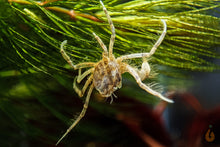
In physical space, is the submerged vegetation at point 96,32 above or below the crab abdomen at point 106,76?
→ above

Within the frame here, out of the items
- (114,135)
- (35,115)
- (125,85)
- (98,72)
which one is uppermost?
(98,72)

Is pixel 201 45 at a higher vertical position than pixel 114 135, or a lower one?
higher

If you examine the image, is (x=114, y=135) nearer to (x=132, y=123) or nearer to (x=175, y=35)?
(x=132, y=123)

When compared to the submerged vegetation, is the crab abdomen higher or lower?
lower

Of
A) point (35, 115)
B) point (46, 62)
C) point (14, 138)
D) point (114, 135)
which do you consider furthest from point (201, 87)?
→ point (14, 138)

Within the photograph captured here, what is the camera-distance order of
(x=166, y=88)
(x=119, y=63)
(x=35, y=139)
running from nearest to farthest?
(x=119, y=63), (x=166, y=88), (x=35, y=139)

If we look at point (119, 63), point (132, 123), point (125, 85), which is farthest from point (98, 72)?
point (132, 123)

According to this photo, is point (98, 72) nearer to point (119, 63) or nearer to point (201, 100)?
point (119, 63)

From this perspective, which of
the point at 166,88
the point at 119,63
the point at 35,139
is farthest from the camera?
the point at 35,139

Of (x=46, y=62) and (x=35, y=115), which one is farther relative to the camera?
(x=35, y=115)
